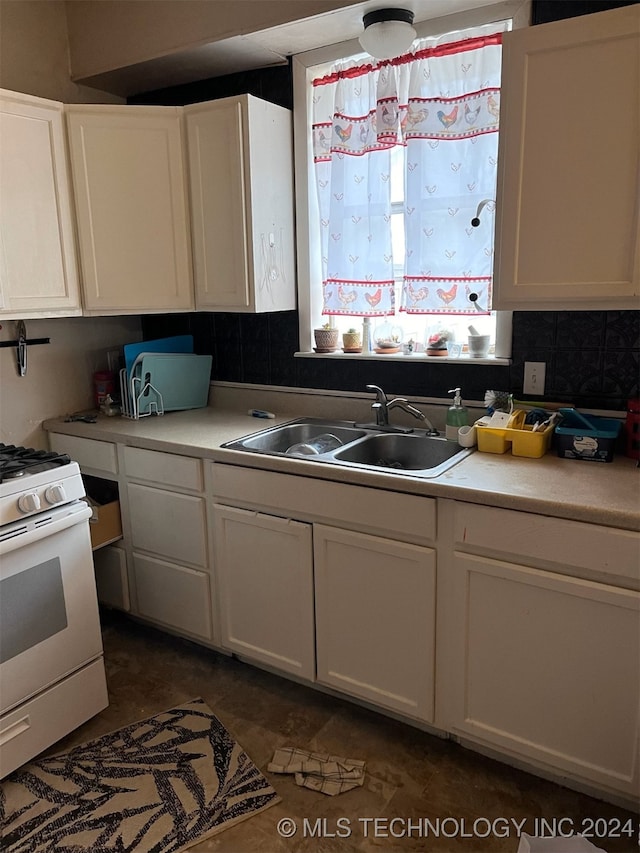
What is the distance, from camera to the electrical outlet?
2.19m

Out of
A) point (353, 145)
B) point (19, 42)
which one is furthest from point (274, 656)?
point (19, 42)

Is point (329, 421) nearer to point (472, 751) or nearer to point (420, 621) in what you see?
point (420, 621)

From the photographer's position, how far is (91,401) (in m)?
2.92

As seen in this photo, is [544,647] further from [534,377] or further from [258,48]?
[258,48]

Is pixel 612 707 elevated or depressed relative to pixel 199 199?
depressed

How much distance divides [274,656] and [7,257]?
1720 mm

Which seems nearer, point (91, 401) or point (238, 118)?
point (238, 118)

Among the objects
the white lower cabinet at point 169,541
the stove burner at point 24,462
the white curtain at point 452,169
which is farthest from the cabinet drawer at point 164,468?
the white curtain at point 452,169

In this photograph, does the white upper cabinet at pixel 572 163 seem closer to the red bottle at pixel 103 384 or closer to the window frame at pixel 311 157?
the window frame at pixel 311 157

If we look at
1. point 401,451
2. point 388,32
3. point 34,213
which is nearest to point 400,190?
point 388,32

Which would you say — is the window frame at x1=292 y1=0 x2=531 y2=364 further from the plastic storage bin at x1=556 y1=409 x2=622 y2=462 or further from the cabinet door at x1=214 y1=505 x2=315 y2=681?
the cabinet door at x1=214 y1=505 x2=315 y2=681

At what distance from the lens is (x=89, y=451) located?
261 cm

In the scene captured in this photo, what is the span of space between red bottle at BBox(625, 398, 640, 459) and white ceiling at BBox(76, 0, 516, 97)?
133 cm

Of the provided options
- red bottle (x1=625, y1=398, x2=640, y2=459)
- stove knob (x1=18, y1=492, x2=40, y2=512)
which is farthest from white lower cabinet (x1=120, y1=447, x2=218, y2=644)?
red bottle (x1=625, y1=398, x2=640, y2=459)
